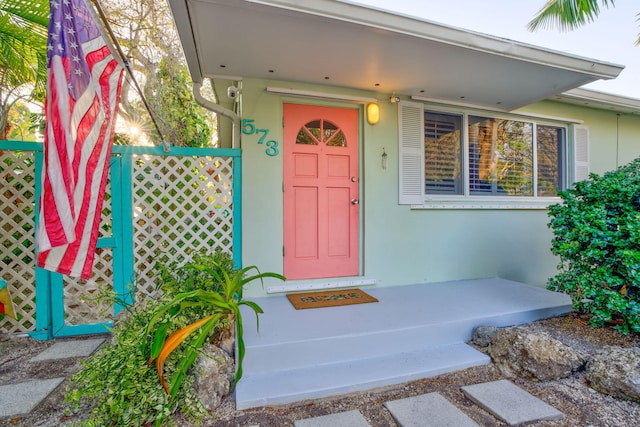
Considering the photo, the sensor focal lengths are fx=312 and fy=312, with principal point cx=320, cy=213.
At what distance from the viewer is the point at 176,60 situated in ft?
19.9

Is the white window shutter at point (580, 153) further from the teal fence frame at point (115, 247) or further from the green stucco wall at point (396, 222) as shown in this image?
the teal fence frame at point (115, 247)

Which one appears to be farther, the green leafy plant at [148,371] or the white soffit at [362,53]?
the white soffit at [362,53]

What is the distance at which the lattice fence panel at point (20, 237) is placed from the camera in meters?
2.71

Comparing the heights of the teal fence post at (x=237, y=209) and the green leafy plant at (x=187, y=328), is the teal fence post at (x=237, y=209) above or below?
above

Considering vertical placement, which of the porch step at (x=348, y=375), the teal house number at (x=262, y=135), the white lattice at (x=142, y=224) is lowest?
the porch step at (x=348, y=375)

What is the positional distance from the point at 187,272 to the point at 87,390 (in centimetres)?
101

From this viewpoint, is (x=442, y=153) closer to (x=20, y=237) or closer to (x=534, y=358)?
(x=534, y=358)

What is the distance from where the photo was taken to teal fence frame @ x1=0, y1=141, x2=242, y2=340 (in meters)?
2.76

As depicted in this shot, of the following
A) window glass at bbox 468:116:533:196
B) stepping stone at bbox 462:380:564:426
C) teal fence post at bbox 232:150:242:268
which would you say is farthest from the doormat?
window glass at bbox 468:116:533:196

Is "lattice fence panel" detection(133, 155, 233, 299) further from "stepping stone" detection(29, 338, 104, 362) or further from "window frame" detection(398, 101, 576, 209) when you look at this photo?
"window frame" detection(398, 101, 576, 209)

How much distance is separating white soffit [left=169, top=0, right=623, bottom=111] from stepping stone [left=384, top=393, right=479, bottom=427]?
102 inches

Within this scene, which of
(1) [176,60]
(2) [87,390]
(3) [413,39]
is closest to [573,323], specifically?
(3) [413,39]

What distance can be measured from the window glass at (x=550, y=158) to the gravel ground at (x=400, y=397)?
8.82 ft

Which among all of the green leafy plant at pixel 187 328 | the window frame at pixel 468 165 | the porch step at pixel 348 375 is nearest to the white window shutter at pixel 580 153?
the window frame at pixel 468 165
